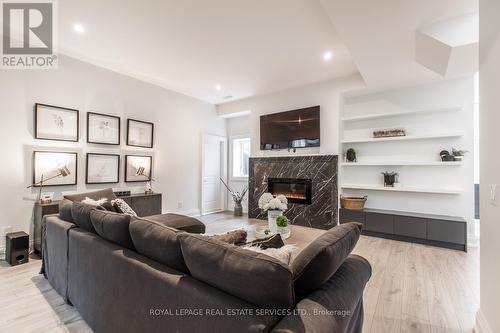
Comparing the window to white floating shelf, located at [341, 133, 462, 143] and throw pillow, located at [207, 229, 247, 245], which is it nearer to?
white floating shelf, located at [341, 133, 462, 143]

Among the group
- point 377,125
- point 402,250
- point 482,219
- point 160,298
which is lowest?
point 402,250

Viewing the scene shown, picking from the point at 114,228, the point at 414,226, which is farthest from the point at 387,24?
the point at 114,228

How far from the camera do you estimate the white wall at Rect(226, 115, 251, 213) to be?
655 centimetres

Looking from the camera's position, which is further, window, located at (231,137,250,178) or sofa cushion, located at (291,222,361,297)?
window, located at (231,137,250,178)

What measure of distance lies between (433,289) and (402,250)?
123 centimetres

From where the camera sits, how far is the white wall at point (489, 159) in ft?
4.87

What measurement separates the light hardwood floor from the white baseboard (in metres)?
0.10

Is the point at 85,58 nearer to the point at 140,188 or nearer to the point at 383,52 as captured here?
the point at 140,188

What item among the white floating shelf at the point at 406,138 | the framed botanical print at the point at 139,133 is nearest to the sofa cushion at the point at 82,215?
the framed botanical print at the point at 139,133

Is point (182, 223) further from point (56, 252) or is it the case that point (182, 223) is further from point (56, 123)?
point (56, 123)

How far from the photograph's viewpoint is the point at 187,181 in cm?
575

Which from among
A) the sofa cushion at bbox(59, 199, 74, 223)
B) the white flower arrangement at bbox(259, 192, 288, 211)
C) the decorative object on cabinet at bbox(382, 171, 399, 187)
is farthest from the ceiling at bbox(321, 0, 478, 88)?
the sofa cushion at bbox(59, 199, 74, 223)

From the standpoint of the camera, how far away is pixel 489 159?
64.6 inches

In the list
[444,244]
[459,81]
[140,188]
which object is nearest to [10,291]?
[140,188]
